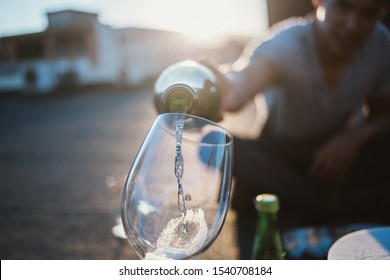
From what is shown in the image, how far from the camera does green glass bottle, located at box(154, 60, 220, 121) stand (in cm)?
50

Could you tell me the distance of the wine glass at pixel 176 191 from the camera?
1.35ft

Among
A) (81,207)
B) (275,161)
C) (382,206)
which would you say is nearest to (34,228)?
(81,207)

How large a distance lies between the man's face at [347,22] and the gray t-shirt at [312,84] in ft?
0.23

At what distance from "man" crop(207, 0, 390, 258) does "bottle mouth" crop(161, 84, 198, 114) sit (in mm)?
630

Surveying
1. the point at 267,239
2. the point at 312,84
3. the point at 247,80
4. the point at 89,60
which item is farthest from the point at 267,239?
the point at 89,60

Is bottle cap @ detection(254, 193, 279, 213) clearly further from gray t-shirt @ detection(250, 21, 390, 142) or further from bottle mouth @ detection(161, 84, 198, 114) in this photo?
gray t-shirt @ detection(250, 21, 390, 142)

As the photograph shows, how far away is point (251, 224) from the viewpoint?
1.27m

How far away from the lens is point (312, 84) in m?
1.22

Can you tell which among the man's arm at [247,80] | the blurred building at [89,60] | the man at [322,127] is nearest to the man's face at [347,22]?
the man at [322,127]

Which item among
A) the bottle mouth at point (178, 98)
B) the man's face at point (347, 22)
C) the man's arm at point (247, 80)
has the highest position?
the man's face at point (347, 22)

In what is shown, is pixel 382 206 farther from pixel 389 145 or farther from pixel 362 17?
pixel 362 17

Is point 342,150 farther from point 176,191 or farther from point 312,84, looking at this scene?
point 176,191

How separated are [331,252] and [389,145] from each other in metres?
0.92

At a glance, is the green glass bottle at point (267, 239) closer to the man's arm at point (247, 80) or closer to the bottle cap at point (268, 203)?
the bottle cap at point (268, 203)
